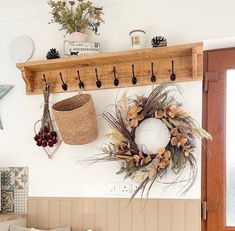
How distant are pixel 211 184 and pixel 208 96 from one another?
1.84 feet

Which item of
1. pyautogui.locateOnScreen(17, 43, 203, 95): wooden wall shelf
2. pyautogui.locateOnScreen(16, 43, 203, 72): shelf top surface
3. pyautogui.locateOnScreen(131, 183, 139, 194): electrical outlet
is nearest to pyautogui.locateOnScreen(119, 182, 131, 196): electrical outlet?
pyautogui.locateOnScreen(131, 183, 139, 194): electrical outlet

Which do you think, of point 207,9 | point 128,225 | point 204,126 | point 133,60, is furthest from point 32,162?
point 207,9

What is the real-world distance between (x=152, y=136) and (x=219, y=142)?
1.53 ft

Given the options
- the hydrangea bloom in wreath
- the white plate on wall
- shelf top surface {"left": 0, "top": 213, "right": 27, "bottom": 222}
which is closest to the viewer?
the hydrangea bloom in wreath

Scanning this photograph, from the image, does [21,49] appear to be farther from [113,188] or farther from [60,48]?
[113,188]

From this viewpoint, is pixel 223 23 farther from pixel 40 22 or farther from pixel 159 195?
pixel 40 22

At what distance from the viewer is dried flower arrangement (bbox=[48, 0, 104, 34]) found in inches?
95.7

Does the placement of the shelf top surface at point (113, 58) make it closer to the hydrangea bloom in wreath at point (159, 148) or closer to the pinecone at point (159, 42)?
the pinecone at point (159, 42)

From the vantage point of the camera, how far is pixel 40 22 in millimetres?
2688

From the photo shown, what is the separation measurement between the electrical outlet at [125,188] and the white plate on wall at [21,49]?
1153 millimetres

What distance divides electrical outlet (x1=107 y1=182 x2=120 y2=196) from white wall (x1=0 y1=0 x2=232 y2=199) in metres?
0.03

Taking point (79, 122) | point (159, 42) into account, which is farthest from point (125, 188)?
point (159, 42)

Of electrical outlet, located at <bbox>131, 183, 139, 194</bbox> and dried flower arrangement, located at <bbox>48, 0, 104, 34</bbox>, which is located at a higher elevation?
dried flower arrangement, located at <bbox>48, 0, 104, 34</bbox>

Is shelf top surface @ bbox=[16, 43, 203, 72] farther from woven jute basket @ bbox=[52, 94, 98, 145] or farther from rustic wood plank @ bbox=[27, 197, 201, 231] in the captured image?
rustic wood plank @ bbox=[27, 197, 201, 231]
